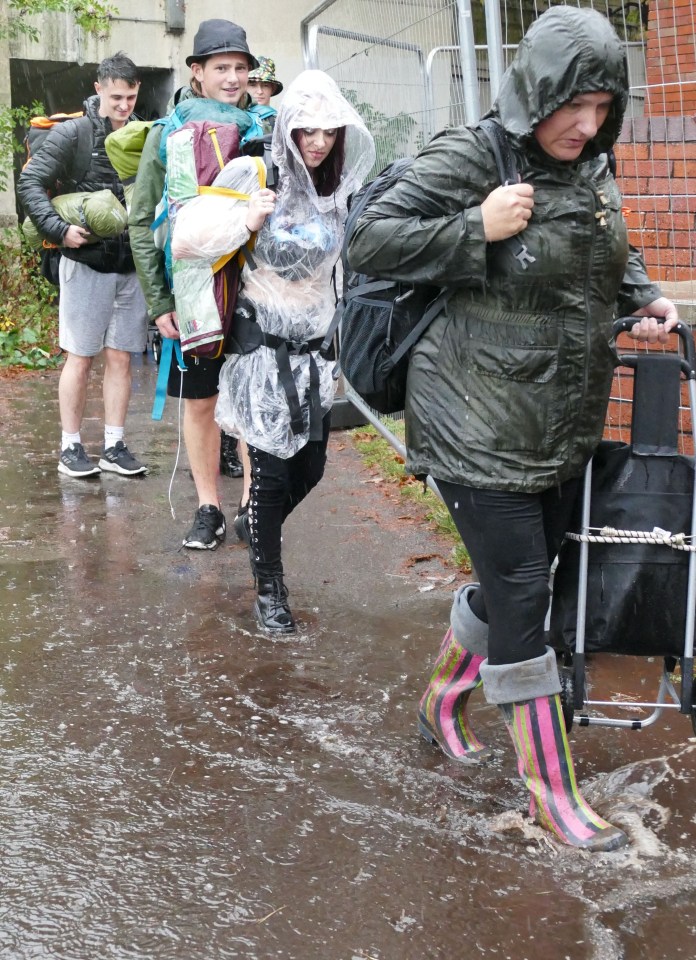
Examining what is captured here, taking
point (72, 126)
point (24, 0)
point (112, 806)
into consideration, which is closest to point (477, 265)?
point (112, 806)

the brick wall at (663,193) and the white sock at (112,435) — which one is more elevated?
the brick wall at (663,193)

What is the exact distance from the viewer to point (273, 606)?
4.75m

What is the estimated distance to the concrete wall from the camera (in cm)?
1283

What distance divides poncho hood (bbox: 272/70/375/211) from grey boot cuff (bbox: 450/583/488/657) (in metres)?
1.80

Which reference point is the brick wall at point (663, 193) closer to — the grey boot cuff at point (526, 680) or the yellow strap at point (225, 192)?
the yellow strap at point (225, 192)

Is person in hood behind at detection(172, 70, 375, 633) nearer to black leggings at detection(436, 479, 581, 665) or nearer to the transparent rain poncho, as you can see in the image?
the transparent rain poncho

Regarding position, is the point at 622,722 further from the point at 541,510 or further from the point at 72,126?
the point at 72,126

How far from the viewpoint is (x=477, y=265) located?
114 inches

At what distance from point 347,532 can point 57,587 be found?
1.51m

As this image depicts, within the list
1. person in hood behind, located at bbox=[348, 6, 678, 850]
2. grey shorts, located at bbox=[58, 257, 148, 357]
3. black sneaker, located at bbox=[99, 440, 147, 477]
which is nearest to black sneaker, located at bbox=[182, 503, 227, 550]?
black sneaker, located at bbox=[99, 440, 147, 477]

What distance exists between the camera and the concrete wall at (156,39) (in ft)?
42.1

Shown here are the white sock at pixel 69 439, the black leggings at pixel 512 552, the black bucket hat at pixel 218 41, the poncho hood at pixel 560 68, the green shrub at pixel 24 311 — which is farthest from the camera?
the green shrub at pixel 24 311

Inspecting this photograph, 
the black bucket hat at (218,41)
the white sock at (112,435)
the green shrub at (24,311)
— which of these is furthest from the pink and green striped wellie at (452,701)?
the green shrub at (24,311)

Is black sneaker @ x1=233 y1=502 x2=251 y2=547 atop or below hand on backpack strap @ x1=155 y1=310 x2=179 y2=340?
below
